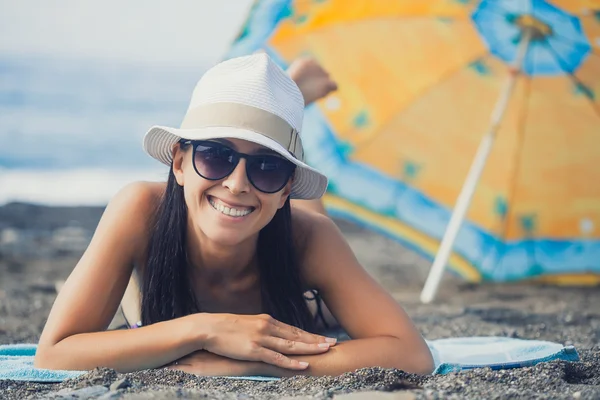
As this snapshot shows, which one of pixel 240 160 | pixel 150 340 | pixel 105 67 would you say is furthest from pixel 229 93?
pixel 105 67

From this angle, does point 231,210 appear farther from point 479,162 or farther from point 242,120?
point 479,162

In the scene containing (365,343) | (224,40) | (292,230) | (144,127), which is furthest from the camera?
(224,40)

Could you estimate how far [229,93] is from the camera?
2895 millimetres

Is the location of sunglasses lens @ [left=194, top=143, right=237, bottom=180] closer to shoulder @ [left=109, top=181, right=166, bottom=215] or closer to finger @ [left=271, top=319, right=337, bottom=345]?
shoulder @ [left=109, top=181, right=166, bottom=215]

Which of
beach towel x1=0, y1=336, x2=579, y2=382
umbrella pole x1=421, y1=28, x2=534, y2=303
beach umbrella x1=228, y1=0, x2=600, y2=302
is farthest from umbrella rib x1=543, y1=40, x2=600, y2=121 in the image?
beach towel x1=0, y1=336, x2=579, y2=382

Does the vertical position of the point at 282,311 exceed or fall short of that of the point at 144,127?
it exceeds it

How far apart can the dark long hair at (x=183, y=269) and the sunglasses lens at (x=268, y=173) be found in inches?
12.5

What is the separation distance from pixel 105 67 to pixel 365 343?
30.1 meters

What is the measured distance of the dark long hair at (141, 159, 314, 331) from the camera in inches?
120

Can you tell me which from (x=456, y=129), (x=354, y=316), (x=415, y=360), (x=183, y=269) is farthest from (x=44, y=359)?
(x=456, y=129)

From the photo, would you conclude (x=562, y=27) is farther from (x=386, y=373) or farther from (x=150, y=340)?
(x=150, y=340)

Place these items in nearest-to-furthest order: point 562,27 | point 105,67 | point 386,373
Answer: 1. point 386,373
2. point 562,27
3. point 105,67

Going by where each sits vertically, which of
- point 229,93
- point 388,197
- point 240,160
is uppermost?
point 229,93

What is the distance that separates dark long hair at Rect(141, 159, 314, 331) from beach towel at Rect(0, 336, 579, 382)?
472mm
